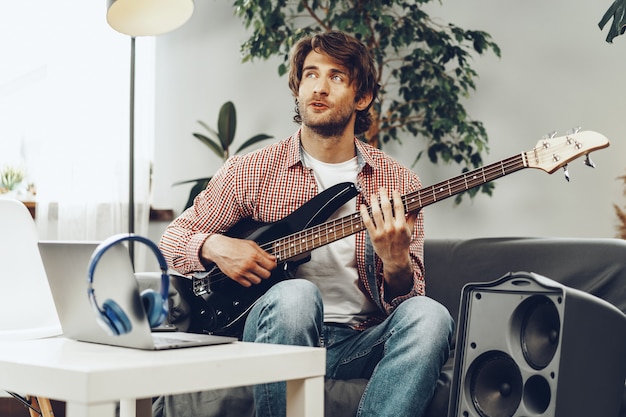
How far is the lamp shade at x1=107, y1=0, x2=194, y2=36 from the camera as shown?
2.39m

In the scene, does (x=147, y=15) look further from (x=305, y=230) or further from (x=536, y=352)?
(x=536, y=352)

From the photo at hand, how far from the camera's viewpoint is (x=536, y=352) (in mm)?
1293

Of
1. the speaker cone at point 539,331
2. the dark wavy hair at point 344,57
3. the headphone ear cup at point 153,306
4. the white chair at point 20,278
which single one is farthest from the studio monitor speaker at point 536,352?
the white chair at point 20,278

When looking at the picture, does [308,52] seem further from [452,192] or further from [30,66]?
[30,66]

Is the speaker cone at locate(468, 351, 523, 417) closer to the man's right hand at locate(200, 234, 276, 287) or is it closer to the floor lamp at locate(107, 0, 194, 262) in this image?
the man's right hand at locate(200, 234, 276, 287)

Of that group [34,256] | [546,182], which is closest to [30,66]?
[34,256]

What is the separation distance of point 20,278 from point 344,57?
3.17 ft

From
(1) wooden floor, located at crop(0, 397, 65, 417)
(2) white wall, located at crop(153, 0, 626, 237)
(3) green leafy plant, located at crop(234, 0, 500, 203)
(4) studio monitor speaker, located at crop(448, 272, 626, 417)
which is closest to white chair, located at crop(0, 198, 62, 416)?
(1) wooden floor, located at crop(0, 397, 65, 417)

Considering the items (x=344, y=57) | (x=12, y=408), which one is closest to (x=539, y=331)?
(x=344, y=57)

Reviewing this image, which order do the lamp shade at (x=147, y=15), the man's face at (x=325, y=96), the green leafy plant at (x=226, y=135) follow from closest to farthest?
the man's face at (x=325, y=96), the lamp shade at (x=147, y=15), the green leafy plant at (x=226, y=135)

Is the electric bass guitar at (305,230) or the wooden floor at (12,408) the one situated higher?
the electric bass guitar at (305,230)

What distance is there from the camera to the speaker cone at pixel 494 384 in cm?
133

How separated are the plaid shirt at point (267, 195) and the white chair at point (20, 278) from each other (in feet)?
1.18

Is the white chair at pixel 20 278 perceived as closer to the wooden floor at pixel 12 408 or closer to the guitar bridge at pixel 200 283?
the guitar bridge at pixel 200 283
